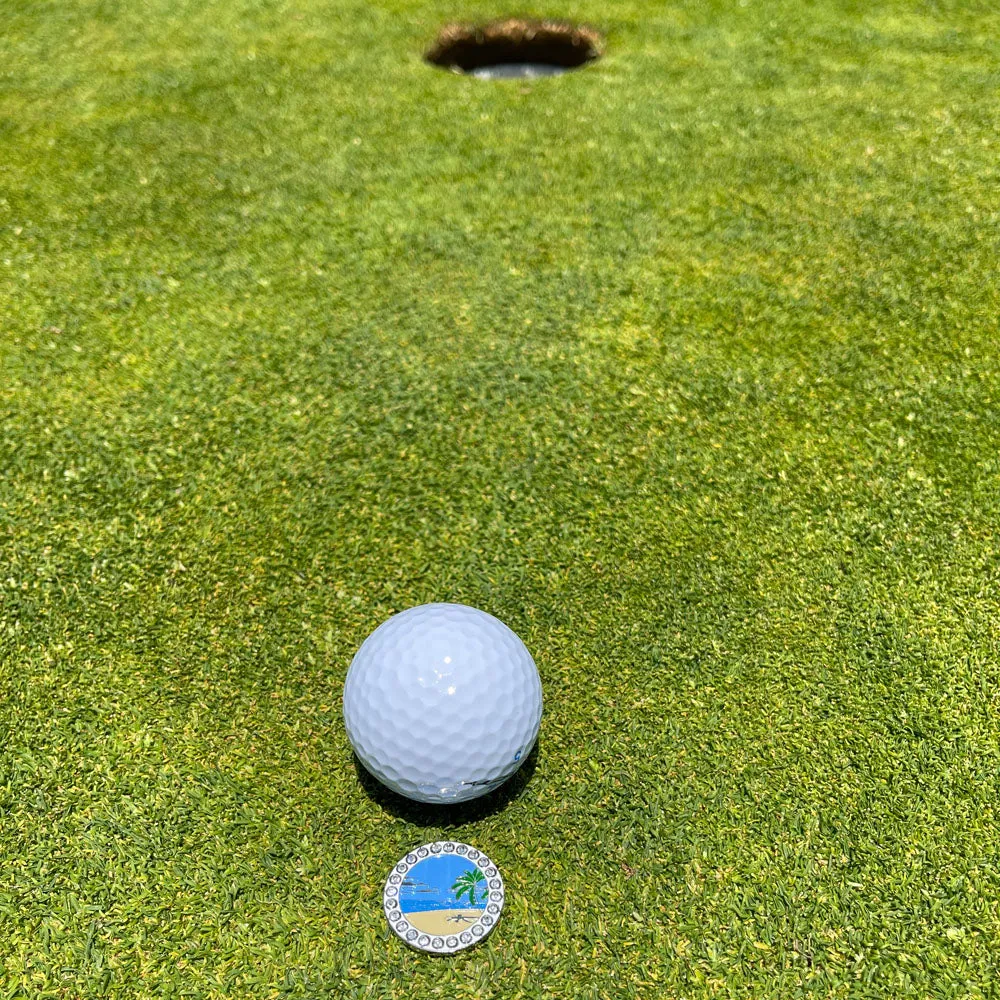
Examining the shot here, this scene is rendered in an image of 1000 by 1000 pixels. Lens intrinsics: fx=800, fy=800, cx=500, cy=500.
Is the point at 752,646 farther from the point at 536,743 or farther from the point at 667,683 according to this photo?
the point at 536,743

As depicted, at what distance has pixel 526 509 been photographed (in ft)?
11.0

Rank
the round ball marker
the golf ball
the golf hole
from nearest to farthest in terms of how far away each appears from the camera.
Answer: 1. the round ball marker
2. the golf ball
3. the golf hole

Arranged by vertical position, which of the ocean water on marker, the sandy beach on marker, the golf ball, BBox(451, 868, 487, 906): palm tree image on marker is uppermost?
the ocean water on marker

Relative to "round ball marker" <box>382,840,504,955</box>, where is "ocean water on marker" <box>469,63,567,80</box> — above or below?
above

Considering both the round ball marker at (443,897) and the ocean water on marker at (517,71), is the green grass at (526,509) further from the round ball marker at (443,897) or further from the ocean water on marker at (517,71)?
the ocean water on marker at (517,71)

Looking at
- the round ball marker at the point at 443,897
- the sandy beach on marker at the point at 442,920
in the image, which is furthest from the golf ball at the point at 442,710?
the sandy beach on marker at the point at 442,920

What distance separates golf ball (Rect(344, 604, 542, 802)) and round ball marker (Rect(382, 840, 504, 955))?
17 cm

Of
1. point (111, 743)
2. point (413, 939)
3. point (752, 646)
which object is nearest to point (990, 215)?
point (752, 646)

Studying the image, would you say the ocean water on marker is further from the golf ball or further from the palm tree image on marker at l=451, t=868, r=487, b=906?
the palm tree image on marker at l=451, t=868, r=487, b=906

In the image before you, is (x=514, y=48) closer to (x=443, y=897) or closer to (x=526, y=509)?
(x=526, y=509)

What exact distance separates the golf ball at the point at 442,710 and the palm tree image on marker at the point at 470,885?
0.22 m

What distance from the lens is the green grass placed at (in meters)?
2.34

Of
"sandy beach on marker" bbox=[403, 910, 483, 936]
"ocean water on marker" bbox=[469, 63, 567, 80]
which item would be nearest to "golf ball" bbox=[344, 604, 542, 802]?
"sandy beach on marker" bbox=[403, 910, 483, 936]

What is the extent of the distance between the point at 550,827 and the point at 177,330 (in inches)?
119
